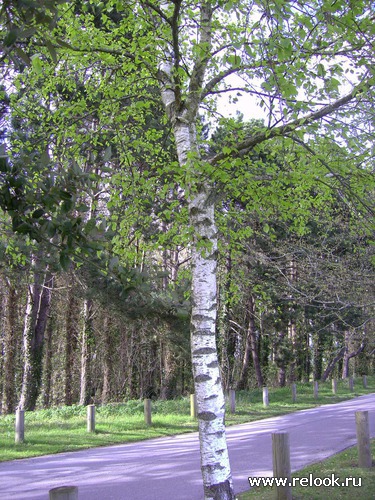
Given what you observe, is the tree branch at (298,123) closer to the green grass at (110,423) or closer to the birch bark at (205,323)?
the birch bark at (205,323)

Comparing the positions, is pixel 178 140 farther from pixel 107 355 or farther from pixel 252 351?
pixel 252 351

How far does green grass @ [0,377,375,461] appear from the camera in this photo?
11438 millimetres

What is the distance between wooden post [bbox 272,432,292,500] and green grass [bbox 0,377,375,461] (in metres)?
6.26

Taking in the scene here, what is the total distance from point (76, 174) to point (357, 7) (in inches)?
131

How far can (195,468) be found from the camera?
28.7ft

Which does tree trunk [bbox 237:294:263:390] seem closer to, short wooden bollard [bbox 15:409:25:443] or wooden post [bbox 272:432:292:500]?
short wooden bollard [bbox 15:409:25:443]

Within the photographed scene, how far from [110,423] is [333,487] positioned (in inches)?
364

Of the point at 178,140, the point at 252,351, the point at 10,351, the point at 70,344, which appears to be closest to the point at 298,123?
the point at 178,140

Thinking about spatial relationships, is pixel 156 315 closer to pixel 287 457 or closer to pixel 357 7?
pixel 287 457

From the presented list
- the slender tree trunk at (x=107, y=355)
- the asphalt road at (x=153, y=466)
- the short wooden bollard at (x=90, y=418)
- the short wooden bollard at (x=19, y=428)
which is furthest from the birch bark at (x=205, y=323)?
the slender tree trunk at (x=107, y=355)

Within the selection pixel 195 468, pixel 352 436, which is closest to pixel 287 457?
pixel 195 468

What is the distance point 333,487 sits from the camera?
21.9 ft

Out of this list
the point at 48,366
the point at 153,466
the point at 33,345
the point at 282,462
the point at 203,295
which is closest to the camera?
the point at 203,295

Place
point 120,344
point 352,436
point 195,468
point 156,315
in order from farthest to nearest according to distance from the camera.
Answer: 1. point 120,344
2. point 156,315
3. point 352,436
4. point 195,468
